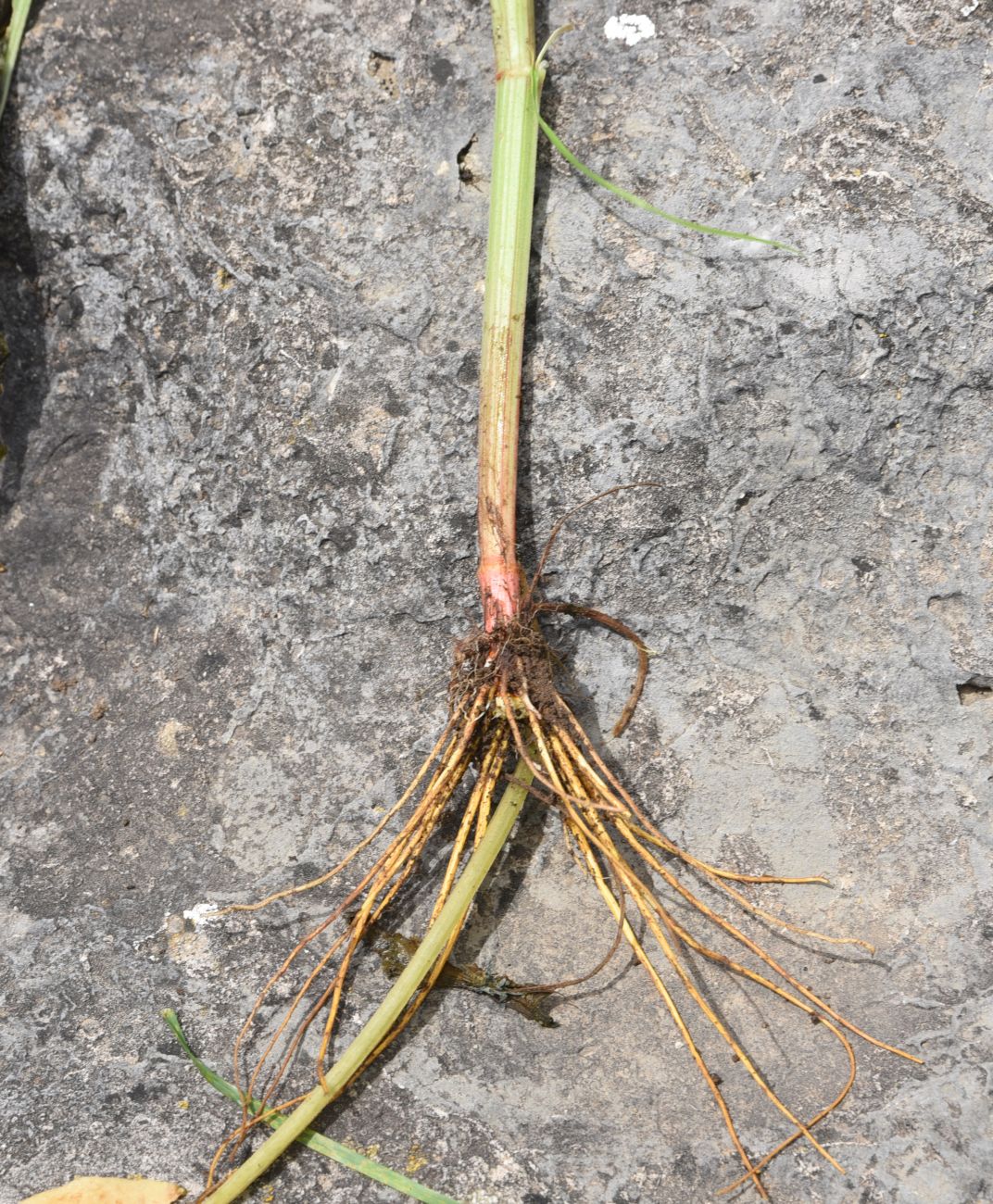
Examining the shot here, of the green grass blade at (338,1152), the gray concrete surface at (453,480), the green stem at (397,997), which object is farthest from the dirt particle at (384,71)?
the green grass blade at (338,1152)

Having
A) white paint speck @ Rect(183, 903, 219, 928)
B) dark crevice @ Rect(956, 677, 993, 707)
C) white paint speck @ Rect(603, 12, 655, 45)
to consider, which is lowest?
white paint speck @ Rect(183, 903, 219, 928)

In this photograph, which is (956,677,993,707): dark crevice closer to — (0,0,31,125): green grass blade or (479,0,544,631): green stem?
(479,0,544,631): green stem

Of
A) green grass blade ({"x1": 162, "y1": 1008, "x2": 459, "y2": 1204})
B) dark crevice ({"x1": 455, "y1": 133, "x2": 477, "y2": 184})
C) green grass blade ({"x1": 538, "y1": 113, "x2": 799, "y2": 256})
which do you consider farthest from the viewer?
dark crevice ({"x1": 455, "y1": 133, "x2": 477, "y2": 184})

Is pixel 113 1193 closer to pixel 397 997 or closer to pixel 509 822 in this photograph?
pixel 397 997

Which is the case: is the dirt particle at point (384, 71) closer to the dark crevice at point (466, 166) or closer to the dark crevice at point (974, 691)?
the dark crevice at point (466, 166)

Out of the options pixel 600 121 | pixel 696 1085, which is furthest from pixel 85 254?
pixel 696 1085

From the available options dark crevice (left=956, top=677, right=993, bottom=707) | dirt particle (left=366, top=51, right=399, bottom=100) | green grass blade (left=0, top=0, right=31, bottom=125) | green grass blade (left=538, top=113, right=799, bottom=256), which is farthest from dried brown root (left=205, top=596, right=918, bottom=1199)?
green grass blade (left=0, top=0, right=31, bottom=125)
